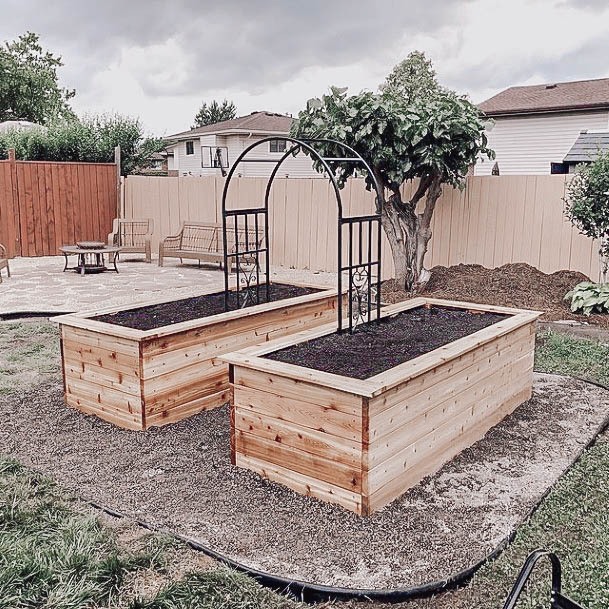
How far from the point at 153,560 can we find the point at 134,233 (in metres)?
10.9

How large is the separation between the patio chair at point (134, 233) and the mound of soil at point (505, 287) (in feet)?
17.2

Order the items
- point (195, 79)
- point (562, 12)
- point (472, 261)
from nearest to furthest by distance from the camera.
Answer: point (472, 261)
point (562, 12)
point (195, 79)

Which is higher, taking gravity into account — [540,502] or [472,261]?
[472,261]

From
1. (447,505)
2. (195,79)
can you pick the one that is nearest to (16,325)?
(447,505)

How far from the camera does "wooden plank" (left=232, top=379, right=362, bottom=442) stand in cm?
290

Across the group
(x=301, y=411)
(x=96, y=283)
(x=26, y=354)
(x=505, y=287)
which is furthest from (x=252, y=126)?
(x=301, y=411)

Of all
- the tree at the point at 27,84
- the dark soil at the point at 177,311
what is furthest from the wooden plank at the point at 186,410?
the tree at the point at 27,84

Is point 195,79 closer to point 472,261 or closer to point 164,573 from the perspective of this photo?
point 472,261

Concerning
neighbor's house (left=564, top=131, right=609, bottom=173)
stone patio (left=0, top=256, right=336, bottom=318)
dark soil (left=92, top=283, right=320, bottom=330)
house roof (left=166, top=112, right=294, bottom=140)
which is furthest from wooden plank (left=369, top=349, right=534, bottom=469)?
house roof (left=166, top=112, right=294, bottom=140)

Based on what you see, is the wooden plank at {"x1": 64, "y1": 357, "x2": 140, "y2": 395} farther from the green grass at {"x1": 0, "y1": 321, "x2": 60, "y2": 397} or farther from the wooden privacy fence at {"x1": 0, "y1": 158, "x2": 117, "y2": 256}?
the wooden privacy fence at {"x1": 0, "y1": 158, "x2": 117, "y2": 256}

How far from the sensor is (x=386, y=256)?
9703 millimetres

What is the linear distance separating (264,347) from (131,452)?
3.11ft

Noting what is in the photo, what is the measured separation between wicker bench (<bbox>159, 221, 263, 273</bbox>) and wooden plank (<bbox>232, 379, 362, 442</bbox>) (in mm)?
7540

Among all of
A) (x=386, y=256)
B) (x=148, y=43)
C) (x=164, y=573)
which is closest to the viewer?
(x=164, y=573)
